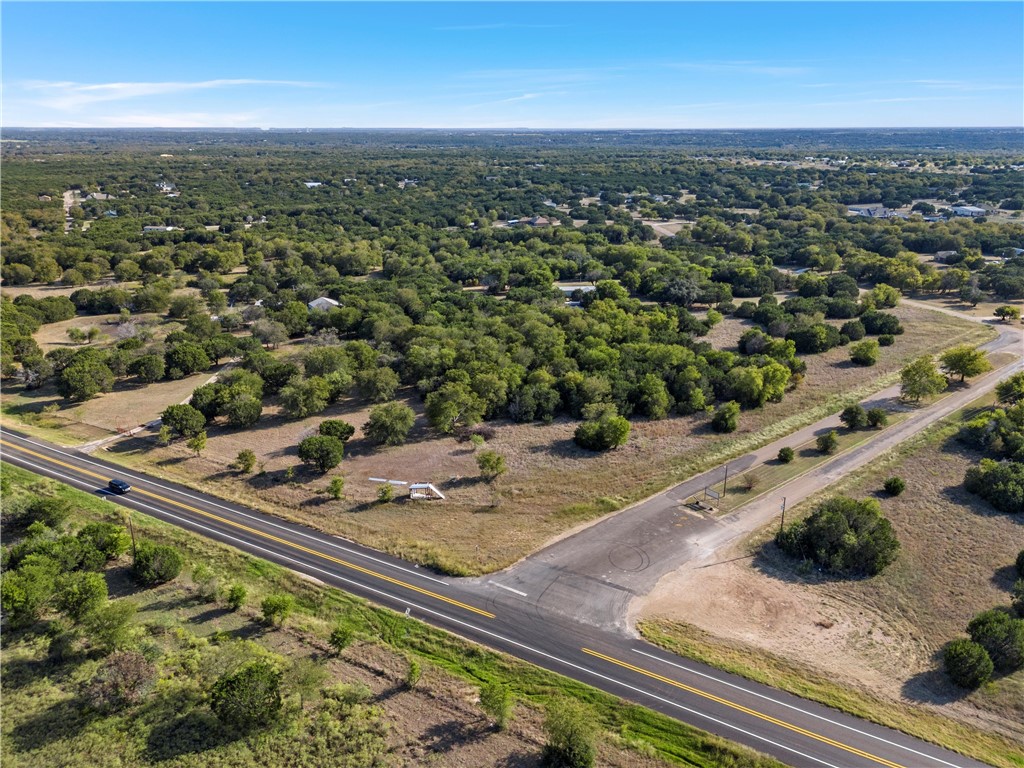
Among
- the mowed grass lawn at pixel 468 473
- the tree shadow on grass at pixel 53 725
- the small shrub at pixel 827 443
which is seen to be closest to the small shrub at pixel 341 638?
the mowed grass lawn at pixel 468 473

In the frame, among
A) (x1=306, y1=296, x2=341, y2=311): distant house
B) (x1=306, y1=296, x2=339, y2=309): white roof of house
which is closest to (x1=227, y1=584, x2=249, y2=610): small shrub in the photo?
(x1=306, y1=296, x2=341, y2=311): distant house

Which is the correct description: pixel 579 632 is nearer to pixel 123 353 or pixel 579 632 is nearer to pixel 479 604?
pixel 479 604

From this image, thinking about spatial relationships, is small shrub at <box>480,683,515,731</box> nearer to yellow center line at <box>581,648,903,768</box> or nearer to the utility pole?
yellow center line at <box>581,648,903,768</box>

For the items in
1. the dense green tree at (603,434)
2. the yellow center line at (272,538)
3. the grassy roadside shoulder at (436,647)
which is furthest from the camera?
the dense green tree at (603,434)

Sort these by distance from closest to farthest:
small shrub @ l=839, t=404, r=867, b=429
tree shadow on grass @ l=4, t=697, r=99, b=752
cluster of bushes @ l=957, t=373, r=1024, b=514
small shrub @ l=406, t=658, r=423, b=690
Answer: tree shadow on grass @ l=4, t=697, r=99, b=752, small shrub @ l=406, t=658, r=423, b=690, cluster of bushes @ l=957, t=373, r=1024, b=514, small shrub @ l=839, t=404, r=867, b=429

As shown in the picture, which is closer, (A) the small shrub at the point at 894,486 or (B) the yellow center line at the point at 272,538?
(B) the yellow center line at the point at 272,538

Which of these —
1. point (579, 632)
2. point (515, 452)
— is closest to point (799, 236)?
point (515, 452)

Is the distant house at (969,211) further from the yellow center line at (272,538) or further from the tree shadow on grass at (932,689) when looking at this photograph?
the yellow center line at (272,538)

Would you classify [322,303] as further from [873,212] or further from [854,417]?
[873,212]
